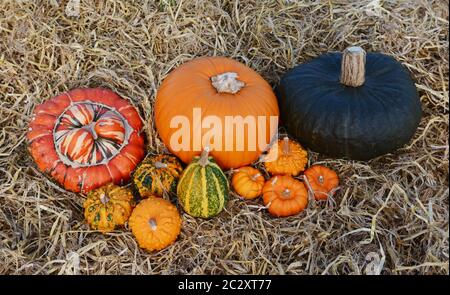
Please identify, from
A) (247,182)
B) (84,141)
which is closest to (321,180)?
(247,182)

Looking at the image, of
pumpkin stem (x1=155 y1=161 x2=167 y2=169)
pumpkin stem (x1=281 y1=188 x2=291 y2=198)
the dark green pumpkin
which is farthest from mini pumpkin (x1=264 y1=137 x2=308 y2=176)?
pumpkin stem (x1=155 y1=161 x2=167 y2=169)

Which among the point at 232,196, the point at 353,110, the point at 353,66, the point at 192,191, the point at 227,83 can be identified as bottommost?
the point at 232,196

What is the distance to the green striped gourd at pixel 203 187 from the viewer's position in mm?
3535

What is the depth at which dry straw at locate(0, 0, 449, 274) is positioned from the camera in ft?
11.5

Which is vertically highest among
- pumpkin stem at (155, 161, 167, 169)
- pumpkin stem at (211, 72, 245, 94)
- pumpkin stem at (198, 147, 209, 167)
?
pumpkin stem at (211, 72, 245, 94)

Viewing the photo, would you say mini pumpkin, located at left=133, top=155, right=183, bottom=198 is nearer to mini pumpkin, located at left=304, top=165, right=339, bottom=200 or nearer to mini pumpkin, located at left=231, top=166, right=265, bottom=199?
mini pumpkin, located at left=231, top=166, right=265, bottom=199

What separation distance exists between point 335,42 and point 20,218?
2.91 meters

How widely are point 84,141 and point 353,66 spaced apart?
79.2 inches

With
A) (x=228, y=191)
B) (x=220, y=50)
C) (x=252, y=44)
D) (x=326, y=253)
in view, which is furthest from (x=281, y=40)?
(x=326, y=253)

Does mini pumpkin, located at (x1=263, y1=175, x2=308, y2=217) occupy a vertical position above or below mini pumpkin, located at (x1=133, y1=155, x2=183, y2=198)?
below

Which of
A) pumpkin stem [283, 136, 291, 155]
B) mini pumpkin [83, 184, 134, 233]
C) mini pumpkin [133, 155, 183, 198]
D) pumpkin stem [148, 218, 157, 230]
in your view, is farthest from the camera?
pumpkin stem [283, 136, 291, 155]

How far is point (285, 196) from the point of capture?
12.4 feet

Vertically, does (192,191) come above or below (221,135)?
below

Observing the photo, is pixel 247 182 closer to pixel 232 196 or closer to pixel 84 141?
pixel 232 196
